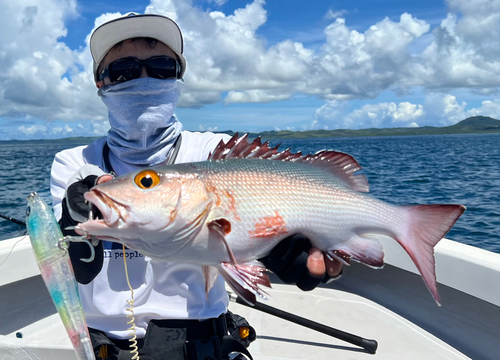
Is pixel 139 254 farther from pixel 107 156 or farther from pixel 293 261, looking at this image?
pixel 293 261

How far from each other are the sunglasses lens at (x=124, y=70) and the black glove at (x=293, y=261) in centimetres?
142

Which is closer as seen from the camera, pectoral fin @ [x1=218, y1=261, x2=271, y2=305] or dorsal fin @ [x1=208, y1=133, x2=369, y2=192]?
pectoral fin @ [x1=218, y1=261, x2=271, y2=305]

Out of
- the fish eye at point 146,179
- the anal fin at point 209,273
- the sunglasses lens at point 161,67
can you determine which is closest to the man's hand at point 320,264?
the anal fin at point 209,273

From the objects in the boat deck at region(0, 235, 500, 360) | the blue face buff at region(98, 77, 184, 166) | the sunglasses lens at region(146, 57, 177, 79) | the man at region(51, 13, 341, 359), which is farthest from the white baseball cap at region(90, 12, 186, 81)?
the boat deck at region(0, 235, 500, 360)

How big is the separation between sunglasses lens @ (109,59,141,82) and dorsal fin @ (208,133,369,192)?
814mm

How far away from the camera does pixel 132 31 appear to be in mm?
2502

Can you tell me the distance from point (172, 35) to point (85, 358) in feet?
6.39

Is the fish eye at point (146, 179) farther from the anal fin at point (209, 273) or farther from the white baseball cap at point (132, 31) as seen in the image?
the white baseball cap at point (132, 31)

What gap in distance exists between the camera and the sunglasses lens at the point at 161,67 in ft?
8.42

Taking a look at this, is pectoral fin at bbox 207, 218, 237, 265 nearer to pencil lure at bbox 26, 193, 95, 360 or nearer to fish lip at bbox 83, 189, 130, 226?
fish lip at bbox 83, 189, 130, 226

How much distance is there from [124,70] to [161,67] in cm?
23

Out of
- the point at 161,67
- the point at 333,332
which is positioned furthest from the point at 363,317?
the point at 161,67

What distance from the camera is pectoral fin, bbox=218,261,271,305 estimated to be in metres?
1.78

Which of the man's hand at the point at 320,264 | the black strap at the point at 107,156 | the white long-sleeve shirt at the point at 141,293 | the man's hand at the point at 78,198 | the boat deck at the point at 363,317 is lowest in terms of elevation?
the boat deck at the point at 363,317
